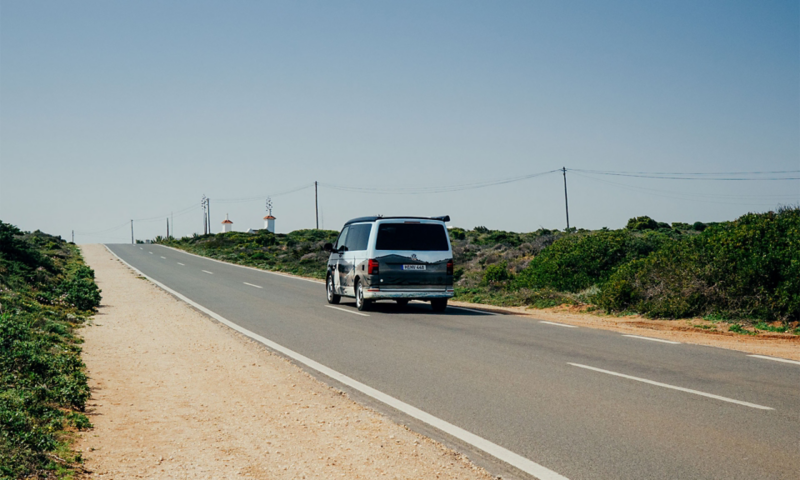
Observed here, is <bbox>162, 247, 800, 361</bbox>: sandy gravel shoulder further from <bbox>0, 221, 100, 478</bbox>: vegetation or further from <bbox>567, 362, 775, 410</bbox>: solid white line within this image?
<bbox>0, 221, 100, 478</bbox>: vegetation

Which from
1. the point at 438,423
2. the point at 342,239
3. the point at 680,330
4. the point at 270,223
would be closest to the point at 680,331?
the point at 680,330

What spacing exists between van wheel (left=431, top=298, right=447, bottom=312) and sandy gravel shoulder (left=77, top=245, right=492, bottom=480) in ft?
23.3

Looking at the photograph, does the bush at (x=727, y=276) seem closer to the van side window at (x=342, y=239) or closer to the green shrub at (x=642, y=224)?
the van side window at (x=342, y=239)

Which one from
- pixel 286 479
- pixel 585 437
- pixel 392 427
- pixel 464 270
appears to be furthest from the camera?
pixel 464 270

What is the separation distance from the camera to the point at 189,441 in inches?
231

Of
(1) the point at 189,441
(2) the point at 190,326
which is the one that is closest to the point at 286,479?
(1) the point at 189,441

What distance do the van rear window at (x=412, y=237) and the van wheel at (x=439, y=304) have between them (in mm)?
1379

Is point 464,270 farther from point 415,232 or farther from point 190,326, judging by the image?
point 190,326

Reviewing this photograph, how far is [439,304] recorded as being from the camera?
57.6 ft

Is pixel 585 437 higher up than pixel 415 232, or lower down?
lower down

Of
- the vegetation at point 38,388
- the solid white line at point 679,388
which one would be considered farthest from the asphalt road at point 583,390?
the vegetation at point 38,388

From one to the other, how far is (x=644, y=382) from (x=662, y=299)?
8508 millimetres

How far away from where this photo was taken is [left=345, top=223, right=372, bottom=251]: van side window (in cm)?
1728

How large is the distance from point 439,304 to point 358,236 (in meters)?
2.76
